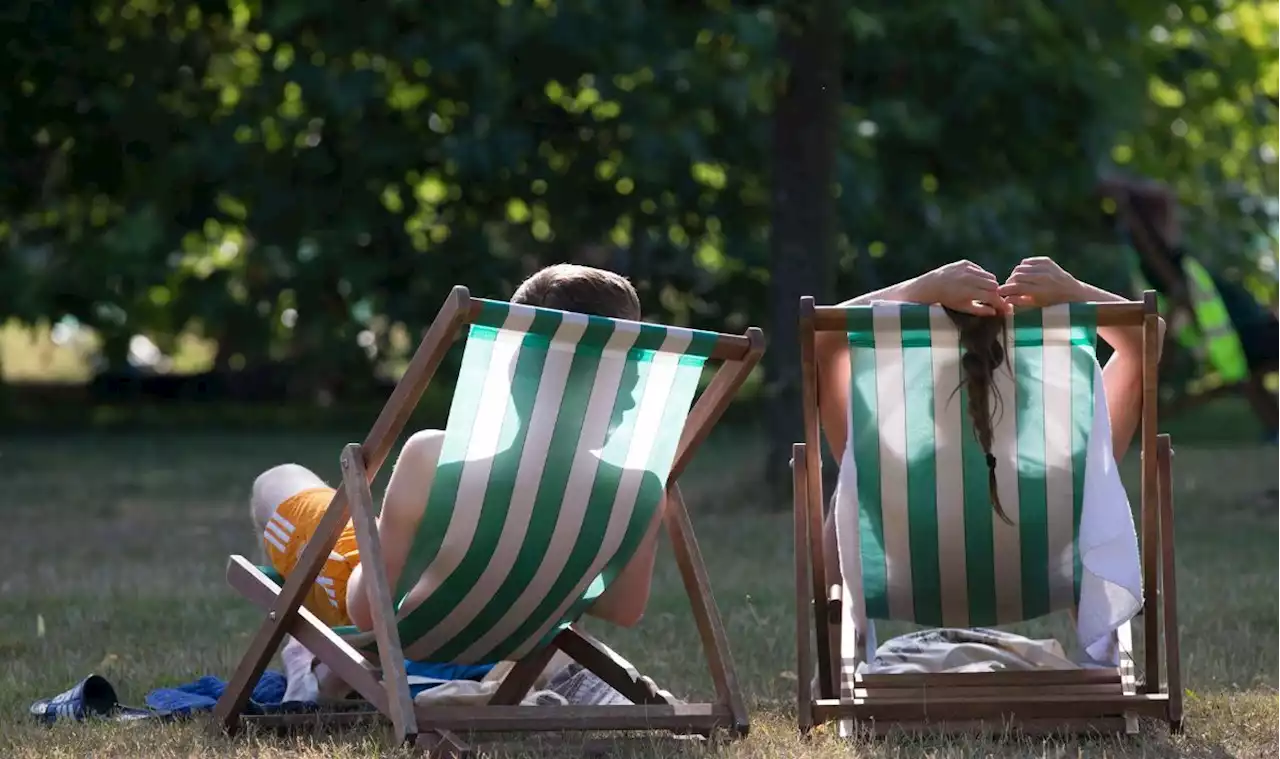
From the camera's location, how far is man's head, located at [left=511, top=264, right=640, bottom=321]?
11.0 ft

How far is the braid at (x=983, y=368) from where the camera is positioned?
132 inches

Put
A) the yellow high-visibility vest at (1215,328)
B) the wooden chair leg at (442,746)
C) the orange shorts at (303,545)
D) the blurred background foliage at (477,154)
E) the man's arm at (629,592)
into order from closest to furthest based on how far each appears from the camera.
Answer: the wooden chair leg at (442,746)
the man's arm at (629,592)
the orange shorts at (303,545)
the yellow high-visibility vest at (1215,328)
the blurred background foliage at (477,154)

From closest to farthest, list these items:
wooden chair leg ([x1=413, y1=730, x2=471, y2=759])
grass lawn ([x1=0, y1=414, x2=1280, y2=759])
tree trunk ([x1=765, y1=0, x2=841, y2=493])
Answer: wooden chair leg ([x1=413, y1=730, x2=471, y2=759])
grass lawn ([x1=0, y1=414, x2=1280, y2=759])
tree trunk ([x1=765, y1=0, x2=841, y2=493])

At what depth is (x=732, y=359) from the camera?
133 inches

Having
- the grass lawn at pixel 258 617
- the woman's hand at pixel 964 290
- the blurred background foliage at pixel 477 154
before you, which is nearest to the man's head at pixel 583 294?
the woman's hand at pixel 964 290

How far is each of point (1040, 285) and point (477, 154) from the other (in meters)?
8.40

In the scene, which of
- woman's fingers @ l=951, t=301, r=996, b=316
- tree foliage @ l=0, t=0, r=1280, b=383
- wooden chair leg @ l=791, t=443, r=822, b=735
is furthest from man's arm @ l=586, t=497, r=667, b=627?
tree foliage @ l=0, t=0, r=1280, b=383

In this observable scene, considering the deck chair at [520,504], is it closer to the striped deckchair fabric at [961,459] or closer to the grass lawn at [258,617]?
the grass lawn at [258,617]

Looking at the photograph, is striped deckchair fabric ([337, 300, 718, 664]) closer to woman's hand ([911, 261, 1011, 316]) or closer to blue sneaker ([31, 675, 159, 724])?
woman's hand ([911, 261, 1011, 316])

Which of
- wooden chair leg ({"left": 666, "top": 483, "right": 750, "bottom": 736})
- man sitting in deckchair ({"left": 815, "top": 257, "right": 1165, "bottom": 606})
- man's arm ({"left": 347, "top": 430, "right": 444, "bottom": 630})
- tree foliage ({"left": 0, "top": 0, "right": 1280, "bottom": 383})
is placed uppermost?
tree foliage ({"left": 0, "top": 0, "right": 1280, "bottom": 383})

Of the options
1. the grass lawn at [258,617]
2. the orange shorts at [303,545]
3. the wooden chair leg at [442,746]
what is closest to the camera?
the wooden chair leg at [442,746]

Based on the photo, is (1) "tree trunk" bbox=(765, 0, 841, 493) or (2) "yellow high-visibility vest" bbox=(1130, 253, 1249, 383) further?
(2) "yellow high-visibility vest" bbox=(1130, 253, 1249, 383)

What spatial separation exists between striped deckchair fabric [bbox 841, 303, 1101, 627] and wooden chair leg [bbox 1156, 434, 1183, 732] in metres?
0.16

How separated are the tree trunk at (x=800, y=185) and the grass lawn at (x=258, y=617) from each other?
40 cm
